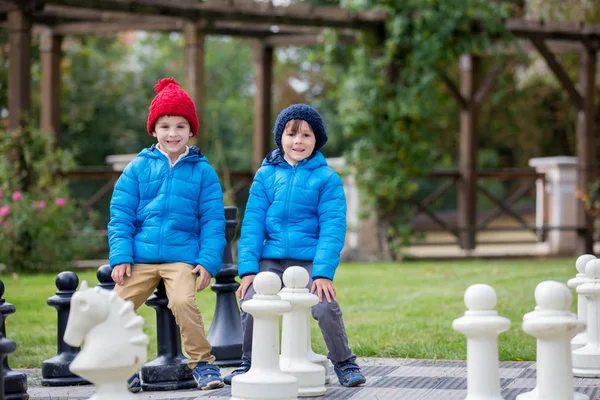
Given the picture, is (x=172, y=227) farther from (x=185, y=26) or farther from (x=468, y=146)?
(x=468, y=146)

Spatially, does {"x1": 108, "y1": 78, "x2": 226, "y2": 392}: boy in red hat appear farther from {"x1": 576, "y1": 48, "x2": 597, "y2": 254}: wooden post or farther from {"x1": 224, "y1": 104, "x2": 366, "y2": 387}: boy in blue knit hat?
{"x1": 576, "y1": 48, "x2": 597, "y2": 254}: wooden post

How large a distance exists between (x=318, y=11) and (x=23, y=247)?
15.0 feet

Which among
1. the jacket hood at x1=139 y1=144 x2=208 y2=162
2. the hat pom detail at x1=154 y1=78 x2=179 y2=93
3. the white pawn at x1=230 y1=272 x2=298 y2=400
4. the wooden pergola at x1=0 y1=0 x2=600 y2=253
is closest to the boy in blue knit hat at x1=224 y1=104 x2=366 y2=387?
the jacket hood at x1=139 y1=144 x2=208 y2=162

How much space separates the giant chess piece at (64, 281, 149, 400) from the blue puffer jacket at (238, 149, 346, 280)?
130 cm

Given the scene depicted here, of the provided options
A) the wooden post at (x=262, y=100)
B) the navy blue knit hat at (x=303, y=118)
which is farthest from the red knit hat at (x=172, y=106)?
the wooden post at (x=262, y=100)

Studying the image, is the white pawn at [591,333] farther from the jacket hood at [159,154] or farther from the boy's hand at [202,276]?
the jacket hood at [159,154]

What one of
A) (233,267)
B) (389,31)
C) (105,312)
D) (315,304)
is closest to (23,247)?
(389,31)

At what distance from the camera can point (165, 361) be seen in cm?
491

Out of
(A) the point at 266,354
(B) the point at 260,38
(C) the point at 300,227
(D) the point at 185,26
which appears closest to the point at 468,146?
(B) the point at 260,38

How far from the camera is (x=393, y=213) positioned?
546 inches

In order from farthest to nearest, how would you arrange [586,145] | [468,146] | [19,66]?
[468,146], [586,145], [19,66]

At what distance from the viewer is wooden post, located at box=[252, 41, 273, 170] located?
15039mm

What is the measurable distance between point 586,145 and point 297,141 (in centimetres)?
1048

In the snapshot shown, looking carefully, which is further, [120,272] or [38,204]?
[38,204]
